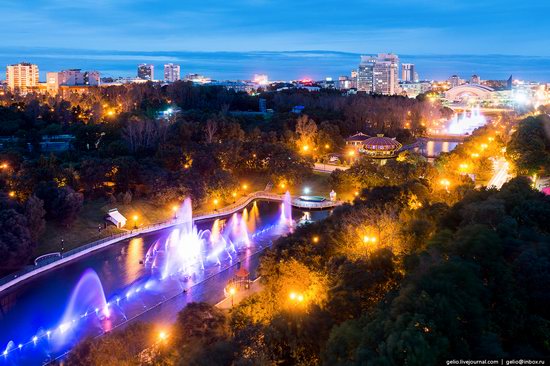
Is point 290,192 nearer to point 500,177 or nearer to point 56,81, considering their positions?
point 500,177

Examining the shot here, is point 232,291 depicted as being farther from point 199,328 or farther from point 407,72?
point 407,72

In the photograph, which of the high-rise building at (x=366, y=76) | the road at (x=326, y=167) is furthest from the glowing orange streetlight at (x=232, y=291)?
the high-rise building at (x=366, y=76)

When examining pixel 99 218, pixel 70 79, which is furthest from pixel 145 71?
pixel 99 218

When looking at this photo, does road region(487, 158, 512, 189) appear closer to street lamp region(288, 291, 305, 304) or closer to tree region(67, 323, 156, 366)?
street lamp region(288, 291, 305, 304)

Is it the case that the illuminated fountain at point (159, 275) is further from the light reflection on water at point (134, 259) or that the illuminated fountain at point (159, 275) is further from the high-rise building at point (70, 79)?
the high-rise building at point (70, 79)

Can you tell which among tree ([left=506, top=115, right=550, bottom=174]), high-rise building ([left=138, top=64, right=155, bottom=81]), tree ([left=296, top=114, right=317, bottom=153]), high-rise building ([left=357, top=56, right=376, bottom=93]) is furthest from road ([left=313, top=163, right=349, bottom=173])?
high-rise building ([left=138, top=64, right=155, bottom=81])
